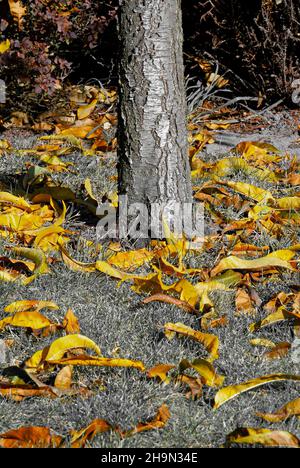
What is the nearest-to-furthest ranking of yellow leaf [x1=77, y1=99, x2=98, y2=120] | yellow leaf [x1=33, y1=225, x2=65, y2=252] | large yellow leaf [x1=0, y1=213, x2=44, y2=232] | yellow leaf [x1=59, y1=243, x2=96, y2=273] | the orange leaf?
the orange leaf
yellow leaf [x1=59, y1=243, x2=96, y2=273]
yellow leaf [x1=33, y1=225, x2=65, y2=252]
large yellow leaf [x1=0, y1=213, x2=44, y2=232]
yellow leaf [x1=77, y1=99, x2=98, y2=120]

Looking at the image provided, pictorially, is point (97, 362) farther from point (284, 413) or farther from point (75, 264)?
point (75, 264)

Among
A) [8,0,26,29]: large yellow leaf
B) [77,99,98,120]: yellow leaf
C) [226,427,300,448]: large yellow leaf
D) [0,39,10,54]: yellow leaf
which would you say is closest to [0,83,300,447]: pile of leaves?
[226,427,300,448]: large yellow leaf

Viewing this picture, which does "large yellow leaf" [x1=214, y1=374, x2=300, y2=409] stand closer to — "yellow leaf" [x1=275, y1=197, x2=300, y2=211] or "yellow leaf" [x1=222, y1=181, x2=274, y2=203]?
"yellow leaf" [x1=275, y1=197, x2=300, y2=211]

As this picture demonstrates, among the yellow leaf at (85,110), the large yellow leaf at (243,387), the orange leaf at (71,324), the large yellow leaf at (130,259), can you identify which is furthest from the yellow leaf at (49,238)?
the yellow leaf at (85,110)

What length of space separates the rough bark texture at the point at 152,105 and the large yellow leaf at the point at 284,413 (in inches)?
62.7

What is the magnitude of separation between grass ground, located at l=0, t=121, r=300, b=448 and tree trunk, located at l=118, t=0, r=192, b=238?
1.45 ft

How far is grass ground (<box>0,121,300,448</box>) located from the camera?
279 cm

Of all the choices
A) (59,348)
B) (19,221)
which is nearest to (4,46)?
(19,221)

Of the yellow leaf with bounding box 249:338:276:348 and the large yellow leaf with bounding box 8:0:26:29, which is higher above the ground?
the large yellow leaf with bounding box 8:0:26:29

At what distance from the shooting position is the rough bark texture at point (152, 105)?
3.92 m

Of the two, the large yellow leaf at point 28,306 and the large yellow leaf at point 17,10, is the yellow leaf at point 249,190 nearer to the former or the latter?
the large yellow leaf at point 28,306
